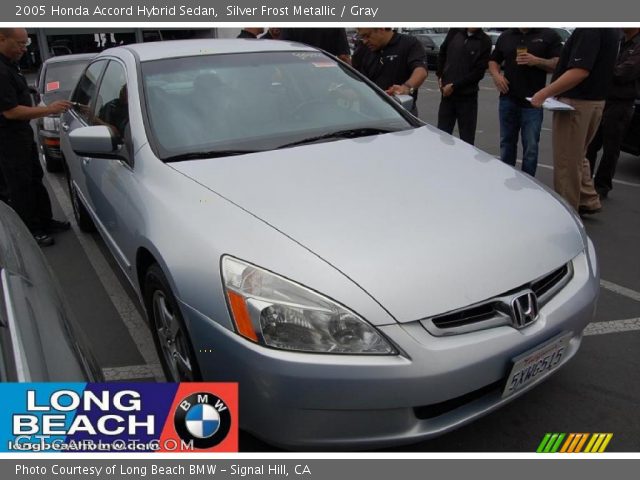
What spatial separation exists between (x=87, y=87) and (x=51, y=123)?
2.43 m

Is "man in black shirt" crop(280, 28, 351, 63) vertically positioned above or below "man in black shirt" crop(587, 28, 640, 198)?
above

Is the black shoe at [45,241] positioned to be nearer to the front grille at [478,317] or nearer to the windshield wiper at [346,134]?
the windshield wiper at [346,134]

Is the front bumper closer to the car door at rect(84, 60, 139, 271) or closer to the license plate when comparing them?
the license plate

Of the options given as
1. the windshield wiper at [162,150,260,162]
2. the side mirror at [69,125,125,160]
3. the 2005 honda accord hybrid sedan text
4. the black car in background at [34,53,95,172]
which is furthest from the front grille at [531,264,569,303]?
the black car in background at [34,53,95,172]

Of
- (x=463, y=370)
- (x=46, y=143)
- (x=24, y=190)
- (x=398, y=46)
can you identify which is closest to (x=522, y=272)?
(x=463, y=370)

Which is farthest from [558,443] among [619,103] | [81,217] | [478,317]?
[81,217]

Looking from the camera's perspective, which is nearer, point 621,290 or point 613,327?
point 613,327

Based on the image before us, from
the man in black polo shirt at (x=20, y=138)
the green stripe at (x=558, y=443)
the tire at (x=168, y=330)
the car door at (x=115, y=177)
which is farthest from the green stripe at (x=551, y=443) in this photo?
the man in black polo shirt at (x=20, y=138)

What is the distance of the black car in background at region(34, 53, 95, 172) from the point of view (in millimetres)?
6295

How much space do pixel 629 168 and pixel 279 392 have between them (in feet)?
20.7

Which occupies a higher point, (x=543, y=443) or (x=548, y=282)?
(x=548, y=282)

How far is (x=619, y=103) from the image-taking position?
16.4 feet

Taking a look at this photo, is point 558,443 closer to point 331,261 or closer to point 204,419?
point 331,261

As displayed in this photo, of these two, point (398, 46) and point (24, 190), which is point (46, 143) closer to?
point (24, 190)
